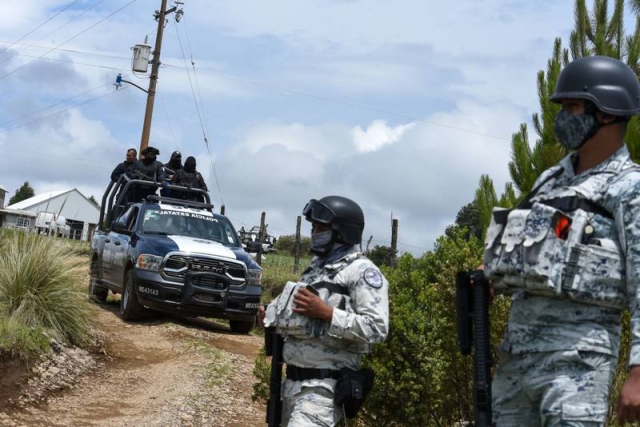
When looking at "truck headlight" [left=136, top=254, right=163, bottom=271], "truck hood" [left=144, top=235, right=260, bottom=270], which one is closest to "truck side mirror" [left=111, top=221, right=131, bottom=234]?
"truck hood" [left=144, top=235, right=260, bottom=270]

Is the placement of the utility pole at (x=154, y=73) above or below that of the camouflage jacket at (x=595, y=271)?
above

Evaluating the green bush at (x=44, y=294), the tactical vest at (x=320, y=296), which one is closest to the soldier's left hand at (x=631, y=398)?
the tactical vest at (x=320, y=296)

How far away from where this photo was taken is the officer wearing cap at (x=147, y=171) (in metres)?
15.4

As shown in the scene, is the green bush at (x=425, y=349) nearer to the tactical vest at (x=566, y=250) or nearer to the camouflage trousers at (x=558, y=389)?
the camouflage trousers at (x=558, y=389)

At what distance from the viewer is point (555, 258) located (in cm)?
327

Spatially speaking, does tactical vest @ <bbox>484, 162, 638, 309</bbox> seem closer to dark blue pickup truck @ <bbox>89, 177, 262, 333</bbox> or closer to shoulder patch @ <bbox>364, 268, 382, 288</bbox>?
shoulder patch @ <bbox>364, 268, 382, 288</bbox>

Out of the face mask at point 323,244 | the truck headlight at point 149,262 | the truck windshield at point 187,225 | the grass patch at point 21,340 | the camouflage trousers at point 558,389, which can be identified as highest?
the truck windshield at point 187,225

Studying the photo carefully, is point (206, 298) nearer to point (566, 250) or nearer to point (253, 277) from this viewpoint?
point (253, 277)

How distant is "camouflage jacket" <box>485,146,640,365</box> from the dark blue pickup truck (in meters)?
9.45

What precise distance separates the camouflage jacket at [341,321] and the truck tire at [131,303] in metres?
8.49

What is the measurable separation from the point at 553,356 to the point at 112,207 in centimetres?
1294

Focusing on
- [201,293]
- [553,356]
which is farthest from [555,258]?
[201,293]

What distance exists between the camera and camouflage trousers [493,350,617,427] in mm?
3209

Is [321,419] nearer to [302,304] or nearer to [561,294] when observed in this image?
[302,304]
